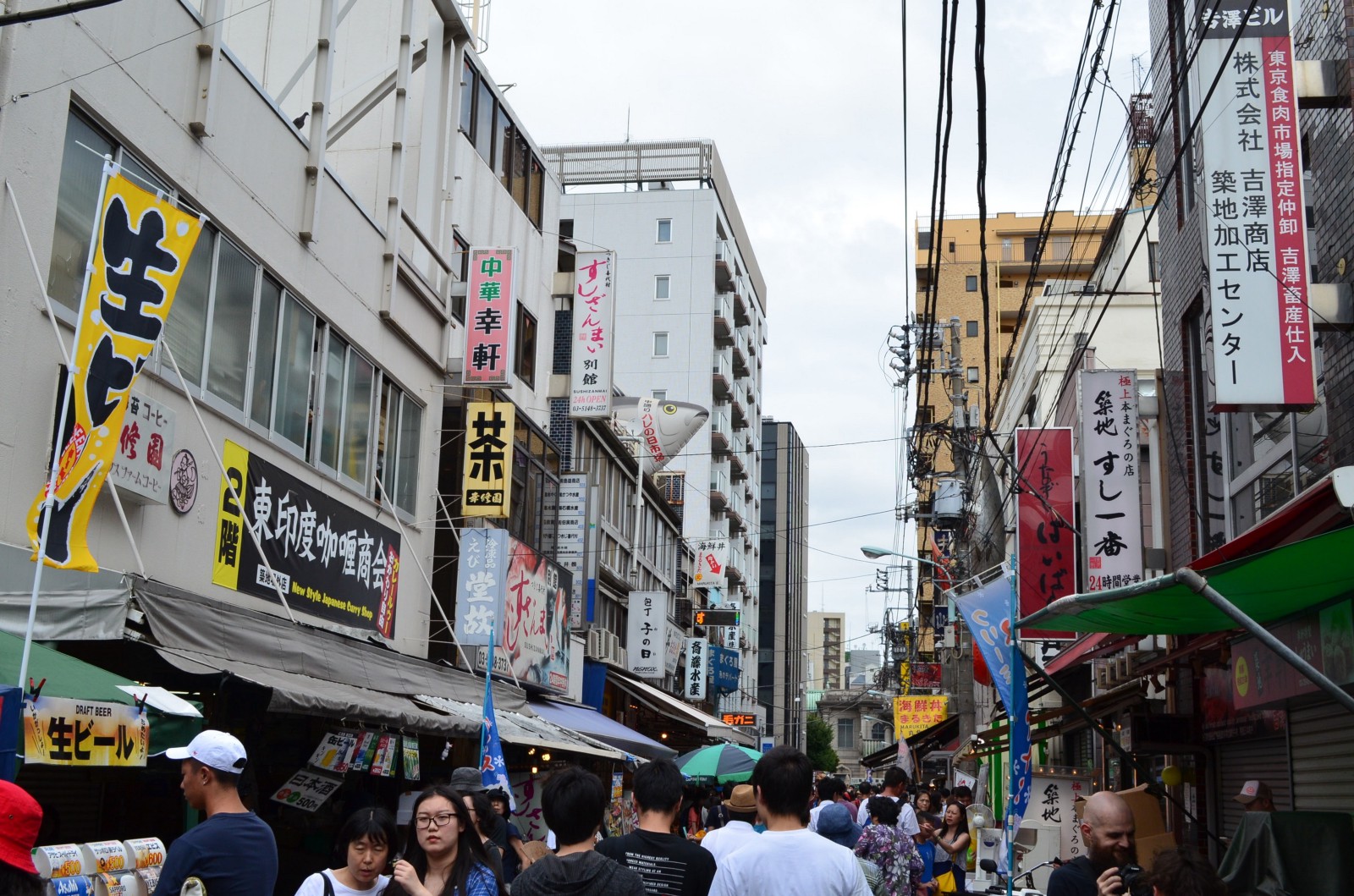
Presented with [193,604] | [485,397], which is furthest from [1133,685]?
[485,397]

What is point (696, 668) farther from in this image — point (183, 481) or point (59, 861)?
point (59, 861)

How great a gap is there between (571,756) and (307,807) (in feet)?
40.9

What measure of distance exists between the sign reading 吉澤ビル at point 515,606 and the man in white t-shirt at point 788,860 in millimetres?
12921

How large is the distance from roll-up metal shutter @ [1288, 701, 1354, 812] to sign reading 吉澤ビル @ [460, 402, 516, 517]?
40.7ft

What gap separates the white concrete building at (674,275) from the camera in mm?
65375

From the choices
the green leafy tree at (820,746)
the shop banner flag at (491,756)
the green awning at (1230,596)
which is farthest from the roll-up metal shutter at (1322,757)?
the green leafy tree at (820,746)

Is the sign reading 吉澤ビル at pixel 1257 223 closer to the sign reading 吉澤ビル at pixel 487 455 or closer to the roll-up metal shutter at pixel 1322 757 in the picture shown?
the roll-up metal shutter at pixel 1322 757

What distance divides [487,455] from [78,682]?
1275 centimetres

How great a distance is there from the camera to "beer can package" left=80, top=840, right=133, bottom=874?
6.44 m

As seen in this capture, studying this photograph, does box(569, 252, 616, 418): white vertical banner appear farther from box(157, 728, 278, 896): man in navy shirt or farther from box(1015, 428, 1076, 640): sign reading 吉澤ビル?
box(157, 728, 278, 896): man in navy shirt

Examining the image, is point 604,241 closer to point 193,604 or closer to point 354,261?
point 354,261

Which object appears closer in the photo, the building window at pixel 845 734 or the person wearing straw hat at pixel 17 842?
the person wearing straw hat at pixel 17 842

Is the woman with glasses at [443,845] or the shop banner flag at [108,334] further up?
the shop banner flag at [108,334]

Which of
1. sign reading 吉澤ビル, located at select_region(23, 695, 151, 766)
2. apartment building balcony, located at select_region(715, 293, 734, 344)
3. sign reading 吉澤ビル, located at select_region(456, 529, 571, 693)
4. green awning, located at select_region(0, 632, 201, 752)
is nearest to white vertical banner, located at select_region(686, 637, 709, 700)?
sign reading 吉澤ビル, located at select_region(456, 529, 571, 693)
